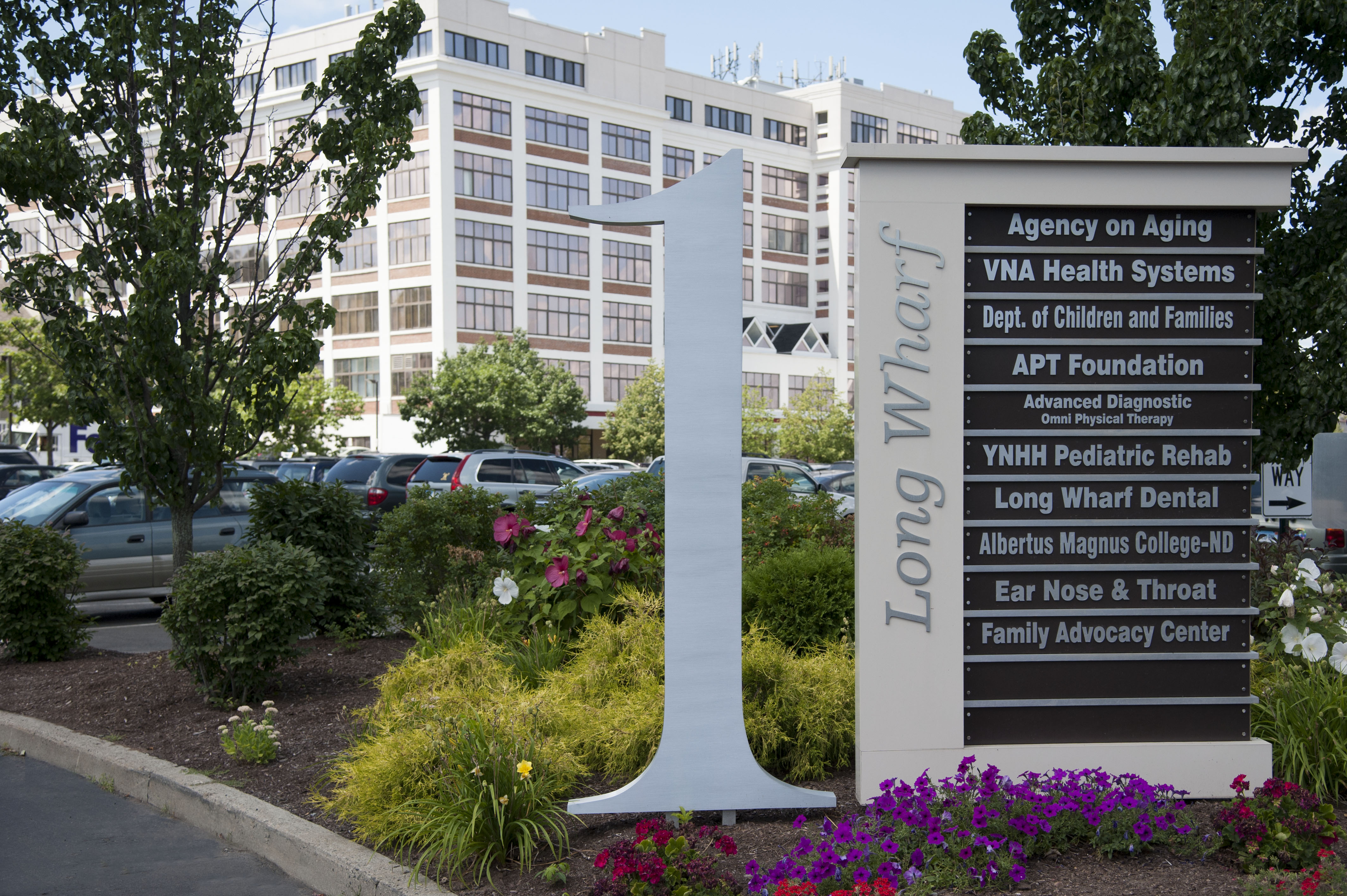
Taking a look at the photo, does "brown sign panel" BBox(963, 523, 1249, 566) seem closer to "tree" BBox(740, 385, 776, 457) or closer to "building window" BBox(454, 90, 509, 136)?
"tree" BBox(740, 385, 776, 457)

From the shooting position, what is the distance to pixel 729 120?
81.9 meters

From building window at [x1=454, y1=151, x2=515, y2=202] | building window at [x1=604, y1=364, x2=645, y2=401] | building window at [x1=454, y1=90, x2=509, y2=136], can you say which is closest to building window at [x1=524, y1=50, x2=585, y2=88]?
building window at [x1=454, y1=90, x2=509, y2=136]

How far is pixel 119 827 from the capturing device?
544cm

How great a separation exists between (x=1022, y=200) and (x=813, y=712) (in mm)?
2618

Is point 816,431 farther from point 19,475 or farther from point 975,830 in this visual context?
point 975,830

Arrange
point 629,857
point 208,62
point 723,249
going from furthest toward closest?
1. point 208,62
2. point 723,249
3. point 629,857

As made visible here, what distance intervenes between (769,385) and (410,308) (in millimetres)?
25882

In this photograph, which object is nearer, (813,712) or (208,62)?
(813,712)

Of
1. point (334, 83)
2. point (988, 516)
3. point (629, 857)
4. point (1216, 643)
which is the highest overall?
point (334, 83)

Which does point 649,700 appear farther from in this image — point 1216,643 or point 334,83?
point 334,83

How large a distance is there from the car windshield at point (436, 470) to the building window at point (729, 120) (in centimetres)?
6204

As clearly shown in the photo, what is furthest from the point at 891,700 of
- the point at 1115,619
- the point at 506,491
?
the point at 506,491

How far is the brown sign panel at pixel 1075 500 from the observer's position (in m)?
4.93

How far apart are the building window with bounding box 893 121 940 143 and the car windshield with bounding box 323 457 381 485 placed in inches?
2774
